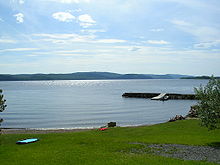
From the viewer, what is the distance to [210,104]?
23172 mm

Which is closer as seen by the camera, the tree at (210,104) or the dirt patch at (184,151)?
the dirt patch at (184,151)

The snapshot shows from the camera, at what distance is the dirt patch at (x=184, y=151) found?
17480 mm

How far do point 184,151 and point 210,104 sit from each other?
247 inches

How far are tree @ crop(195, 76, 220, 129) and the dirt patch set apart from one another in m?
3.30

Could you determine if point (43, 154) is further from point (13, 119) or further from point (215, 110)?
point (13, 119)

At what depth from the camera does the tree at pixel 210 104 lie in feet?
75.1

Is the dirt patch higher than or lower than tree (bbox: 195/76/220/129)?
lower

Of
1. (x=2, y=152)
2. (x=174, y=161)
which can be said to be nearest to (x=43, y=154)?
(x=2, y=152)

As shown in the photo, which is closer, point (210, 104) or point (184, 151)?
point (184, 151)

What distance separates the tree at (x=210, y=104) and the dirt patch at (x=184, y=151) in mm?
3299

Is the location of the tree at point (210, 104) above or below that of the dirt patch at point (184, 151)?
above

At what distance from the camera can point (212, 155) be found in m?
18.1

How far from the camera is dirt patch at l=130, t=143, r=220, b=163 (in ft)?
57.3

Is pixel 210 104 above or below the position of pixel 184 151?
above
